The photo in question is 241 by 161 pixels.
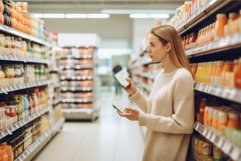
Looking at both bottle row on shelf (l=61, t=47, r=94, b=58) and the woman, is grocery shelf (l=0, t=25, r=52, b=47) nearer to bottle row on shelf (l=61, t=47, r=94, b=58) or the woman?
the woman

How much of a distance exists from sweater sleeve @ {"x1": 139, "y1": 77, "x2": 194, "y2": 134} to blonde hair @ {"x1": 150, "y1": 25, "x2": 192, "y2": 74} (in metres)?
0.21

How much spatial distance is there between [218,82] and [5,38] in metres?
2.78

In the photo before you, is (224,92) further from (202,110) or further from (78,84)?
(78,84)

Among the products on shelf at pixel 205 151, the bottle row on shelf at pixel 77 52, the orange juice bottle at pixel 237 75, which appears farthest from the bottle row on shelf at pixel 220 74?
the bottle row on shelf at pixel 77 52

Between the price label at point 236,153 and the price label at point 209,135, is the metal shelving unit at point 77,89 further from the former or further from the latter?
the price label at point 236,153

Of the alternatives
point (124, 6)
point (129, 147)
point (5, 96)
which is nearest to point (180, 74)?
point (5, 96)

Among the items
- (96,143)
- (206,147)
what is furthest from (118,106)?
(96,143)

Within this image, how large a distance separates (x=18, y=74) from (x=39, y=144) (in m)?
1.37

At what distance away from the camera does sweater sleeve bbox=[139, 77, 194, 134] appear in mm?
2508

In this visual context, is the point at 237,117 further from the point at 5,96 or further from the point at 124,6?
the point at 124,6

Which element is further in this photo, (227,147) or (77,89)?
(77,89)

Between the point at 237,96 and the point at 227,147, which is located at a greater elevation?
the point at 237,96

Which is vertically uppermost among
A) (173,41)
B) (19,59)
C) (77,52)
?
(77,52)

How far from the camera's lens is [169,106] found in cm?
265
